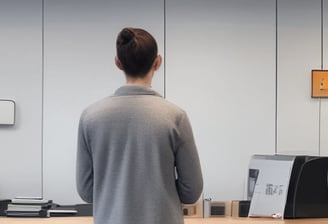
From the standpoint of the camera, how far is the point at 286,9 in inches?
147

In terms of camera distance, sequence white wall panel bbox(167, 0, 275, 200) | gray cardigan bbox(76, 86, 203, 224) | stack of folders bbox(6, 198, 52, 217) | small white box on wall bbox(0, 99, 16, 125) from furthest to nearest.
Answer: white wall panel bbox(167, 0, 275, 200), small white box on wall bbox(0, 99, 16, 125), stack of folders bbox(6, 198, 52, 217), gray cardigan bbox(76, 86, 203, 224)

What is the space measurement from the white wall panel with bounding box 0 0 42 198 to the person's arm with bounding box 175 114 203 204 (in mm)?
2277

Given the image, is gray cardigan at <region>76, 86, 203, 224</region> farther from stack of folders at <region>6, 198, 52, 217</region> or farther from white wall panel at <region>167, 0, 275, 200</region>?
white wall panel at <region>167, 0, 275, 200</region>

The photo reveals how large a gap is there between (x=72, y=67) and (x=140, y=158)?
2250 mm

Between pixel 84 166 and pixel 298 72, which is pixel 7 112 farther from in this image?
pixel 298 72

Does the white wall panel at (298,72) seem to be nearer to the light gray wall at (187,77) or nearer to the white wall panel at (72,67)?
the light gray wall at (187,77)

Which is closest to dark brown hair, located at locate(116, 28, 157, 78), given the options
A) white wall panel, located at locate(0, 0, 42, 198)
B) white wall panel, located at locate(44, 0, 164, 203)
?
white wall panel, located at locate(44, 0, 164, 203)

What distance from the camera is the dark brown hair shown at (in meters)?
1.50

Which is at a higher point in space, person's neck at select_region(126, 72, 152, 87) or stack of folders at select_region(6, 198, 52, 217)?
person's neck at select_region(126, 72, 152, 87)

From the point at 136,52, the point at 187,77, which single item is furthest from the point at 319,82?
the point at 136,52

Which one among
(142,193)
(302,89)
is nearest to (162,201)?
(142,193)

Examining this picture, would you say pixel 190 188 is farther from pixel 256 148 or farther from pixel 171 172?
pixel 256 148

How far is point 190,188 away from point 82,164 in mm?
382

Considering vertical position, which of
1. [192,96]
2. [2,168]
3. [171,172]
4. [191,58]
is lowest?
[2,168]
